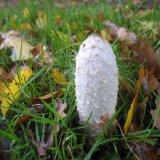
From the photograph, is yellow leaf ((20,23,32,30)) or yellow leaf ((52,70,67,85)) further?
yellow leaf ((20,23,32,30))

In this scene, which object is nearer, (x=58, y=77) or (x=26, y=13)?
(x=58, y=77)

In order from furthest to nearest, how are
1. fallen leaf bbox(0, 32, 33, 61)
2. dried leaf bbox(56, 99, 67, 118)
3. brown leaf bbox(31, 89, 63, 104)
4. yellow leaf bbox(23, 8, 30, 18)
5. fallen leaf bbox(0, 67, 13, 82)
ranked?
yellow leaf bbox(23, 8, 30, 18)
fallen leaf bbox(0, 32, 33, 61)
fallen leaf bbox(0, 67, 13, 82)
brown leaf bbox(31, 89, 63, 104)
dried leaf bbox(56, 99, 67, 118)

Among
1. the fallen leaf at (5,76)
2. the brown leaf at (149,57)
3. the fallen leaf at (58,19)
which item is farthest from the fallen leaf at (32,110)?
the fallen leaf at (58,19)

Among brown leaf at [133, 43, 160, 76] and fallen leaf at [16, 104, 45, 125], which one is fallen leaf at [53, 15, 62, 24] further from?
fallen leaf at [16, 104, 45, 125]

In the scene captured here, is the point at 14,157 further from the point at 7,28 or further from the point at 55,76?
the point at 7,28

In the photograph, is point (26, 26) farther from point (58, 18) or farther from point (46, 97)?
point (46, 97)

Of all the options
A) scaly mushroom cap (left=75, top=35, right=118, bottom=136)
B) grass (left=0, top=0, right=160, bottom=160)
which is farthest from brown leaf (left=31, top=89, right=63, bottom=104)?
scaly mushroom cap (left=75, top=35, right=118, bottom=136)

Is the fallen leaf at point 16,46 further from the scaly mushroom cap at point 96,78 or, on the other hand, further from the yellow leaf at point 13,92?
the scaly mushroom cap at point 96,78

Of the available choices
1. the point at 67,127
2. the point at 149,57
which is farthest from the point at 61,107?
the point at 149,57
